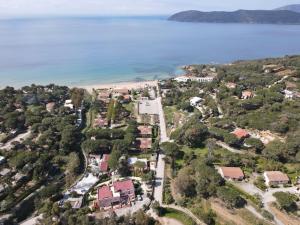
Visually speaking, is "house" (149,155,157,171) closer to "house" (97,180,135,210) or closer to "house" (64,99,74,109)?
"house" (97,180,135,210)

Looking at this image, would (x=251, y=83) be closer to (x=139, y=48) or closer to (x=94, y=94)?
(x=94, y=94)

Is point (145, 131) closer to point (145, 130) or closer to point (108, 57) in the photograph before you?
point (145, 130)

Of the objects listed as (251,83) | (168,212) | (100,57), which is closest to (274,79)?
(251,83)

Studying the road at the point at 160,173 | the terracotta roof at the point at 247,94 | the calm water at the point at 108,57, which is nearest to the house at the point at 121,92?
the calm water at the point at 108,57

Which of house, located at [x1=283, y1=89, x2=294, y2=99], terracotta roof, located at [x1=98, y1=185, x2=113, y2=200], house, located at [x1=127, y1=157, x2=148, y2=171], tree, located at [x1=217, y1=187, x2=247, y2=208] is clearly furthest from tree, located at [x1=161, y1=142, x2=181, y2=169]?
house, located at [x1=283, y1=89, x2=294, y2=99]

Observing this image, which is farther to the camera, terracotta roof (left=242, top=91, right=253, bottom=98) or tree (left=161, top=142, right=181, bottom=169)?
terracotta roof (left=242, top=91, right=253, bottom=98)

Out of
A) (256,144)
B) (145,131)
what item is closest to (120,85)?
(145,131)
